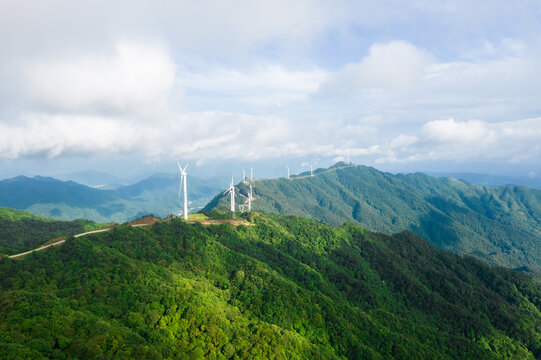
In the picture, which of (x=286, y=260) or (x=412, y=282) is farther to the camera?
(x=412, y=282)

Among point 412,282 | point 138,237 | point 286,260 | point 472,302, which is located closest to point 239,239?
point 286,260

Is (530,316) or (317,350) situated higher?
(317,350)

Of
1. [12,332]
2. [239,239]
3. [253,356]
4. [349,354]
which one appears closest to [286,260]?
[239,239]

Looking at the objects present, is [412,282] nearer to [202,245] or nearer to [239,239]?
[239,239]

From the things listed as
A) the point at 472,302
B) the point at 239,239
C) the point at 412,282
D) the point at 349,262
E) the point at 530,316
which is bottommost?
the point at 530,316

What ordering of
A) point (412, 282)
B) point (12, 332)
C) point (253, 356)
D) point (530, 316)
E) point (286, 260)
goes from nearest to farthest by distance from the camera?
point (12, 332)
point (253, 356)
point (286, 260)
point (412, 282)
point (530, 316)

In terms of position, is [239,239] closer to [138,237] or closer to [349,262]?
[138,237]

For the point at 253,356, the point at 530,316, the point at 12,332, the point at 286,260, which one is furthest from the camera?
the point at 530,316
